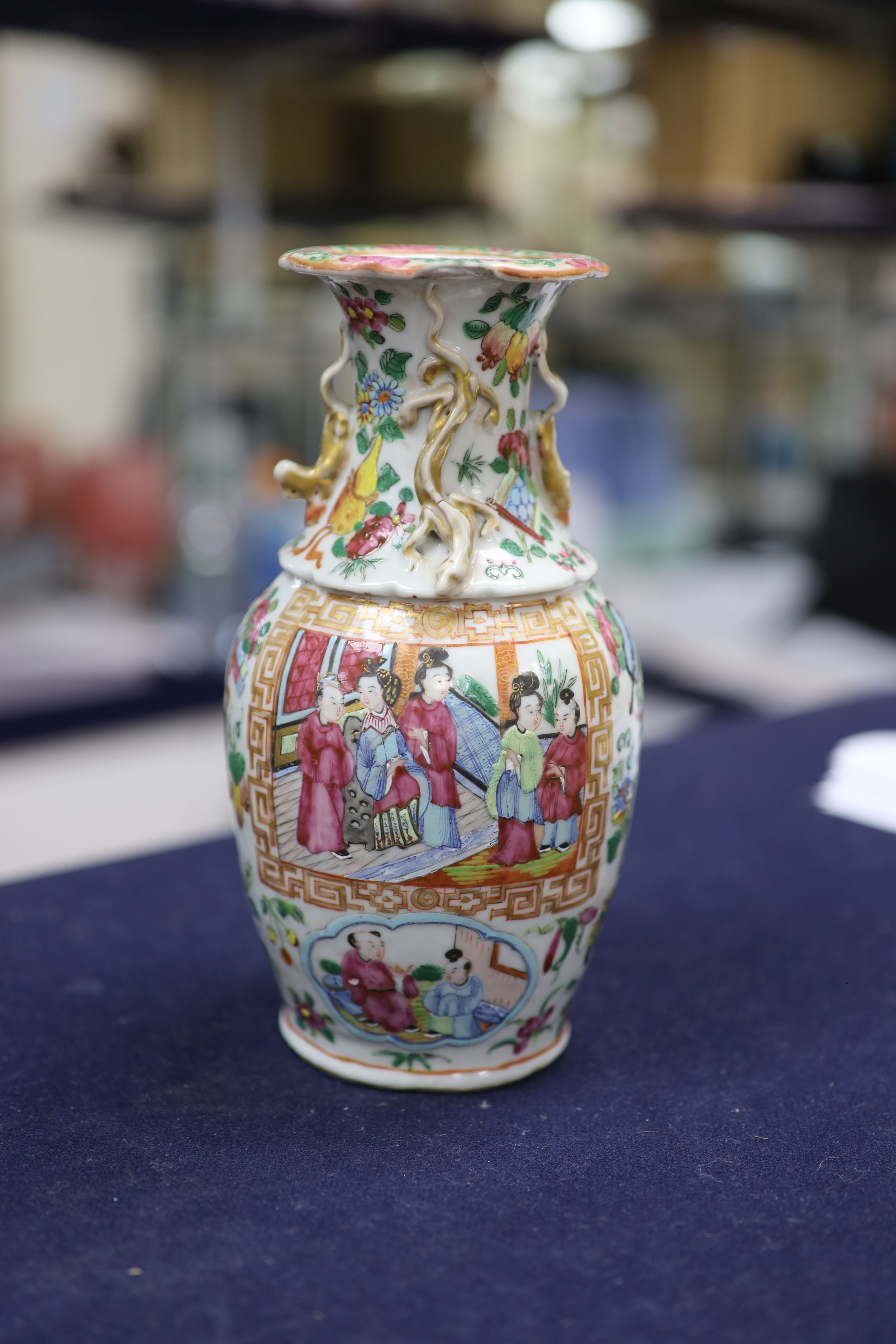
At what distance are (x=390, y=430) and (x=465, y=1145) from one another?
0.49 meters

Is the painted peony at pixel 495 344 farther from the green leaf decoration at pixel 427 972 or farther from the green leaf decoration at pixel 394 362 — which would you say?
the green leaf decoration at pixel 427 972

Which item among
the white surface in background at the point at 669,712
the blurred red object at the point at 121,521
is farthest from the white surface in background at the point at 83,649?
the white surface in background at the point at 669,712

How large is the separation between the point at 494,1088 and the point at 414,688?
1.08 feet

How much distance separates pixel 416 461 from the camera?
989mm

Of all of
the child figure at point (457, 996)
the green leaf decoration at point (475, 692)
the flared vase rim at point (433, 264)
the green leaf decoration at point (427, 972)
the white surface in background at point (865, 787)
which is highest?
the flared vase rim at point (433, 264)

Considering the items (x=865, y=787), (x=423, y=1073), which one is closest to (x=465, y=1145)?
(x=423, y=1073)

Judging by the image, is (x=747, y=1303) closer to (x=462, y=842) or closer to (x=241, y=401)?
(x=462, y=842)

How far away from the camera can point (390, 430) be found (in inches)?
39.7

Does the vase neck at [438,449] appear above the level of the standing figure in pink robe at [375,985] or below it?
above

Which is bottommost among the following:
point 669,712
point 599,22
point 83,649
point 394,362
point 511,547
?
point 669,712

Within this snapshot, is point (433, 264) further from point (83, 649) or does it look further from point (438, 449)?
point (83, 649)

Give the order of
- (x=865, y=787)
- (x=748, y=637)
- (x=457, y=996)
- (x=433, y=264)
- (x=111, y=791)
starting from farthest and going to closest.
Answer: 1. (x=748, y=637)
2. (x=111, y=791)
3. (x=865, y=787)
4. (x=457, y=996)
5. (x=433, y=264)

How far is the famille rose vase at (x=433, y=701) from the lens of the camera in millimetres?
956

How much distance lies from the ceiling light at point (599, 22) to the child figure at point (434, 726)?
2534 millimetres
